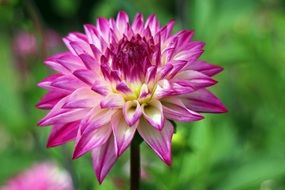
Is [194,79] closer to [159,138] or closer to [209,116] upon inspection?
[159,138]

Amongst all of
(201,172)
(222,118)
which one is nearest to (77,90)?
(201,172)

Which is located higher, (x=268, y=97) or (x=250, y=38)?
(x=250, y=38)

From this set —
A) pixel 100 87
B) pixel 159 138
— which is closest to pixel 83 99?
pixel 100 87

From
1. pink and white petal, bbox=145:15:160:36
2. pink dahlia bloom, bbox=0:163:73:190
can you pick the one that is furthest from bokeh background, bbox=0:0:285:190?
pink and white petal, bbox=145:15:160:36

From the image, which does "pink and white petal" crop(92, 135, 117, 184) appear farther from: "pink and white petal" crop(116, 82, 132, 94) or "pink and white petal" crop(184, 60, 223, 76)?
"pink and white petal" crop(184, 60, 223, 76)

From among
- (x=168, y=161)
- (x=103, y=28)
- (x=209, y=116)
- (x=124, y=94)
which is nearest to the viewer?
(x=168, y=161)

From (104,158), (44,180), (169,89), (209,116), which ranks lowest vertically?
(44,180)

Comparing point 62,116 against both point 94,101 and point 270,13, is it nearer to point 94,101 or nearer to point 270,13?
point 94,101
